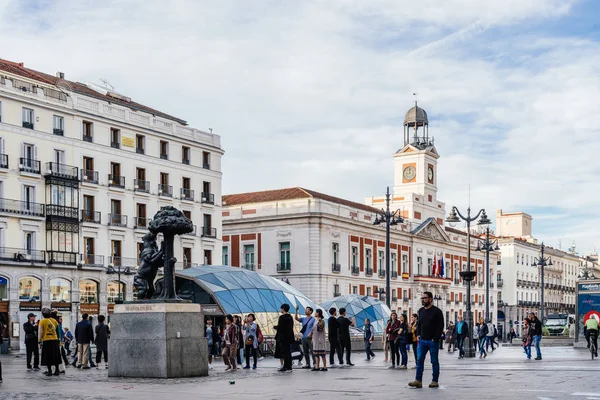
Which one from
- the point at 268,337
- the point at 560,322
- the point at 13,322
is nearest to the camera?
the point at 268,337

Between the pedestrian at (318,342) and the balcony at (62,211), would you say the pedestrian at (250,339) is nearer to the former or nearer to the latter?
the pedestrian at (318,342)

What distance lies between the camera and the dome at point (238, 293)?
39.3m

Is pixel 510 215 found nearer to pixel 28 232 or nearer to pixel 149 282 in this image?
pixel 28 232

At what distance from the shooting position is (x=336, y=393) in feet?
49.2

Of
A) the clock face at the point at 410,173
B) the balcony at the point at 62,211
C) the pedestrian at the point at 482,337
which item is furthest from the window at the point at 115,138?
the clock face at the point at 410,173

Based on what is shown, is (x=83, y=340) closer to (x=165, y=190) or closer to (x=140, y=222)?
(x=140, y=222)

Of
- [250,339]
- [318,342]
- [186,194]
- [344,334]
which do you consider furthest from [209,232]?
[318,342]

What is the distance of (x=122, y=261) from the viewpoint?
59688 mm

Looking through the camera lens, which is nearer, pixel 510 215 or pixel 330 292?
pixel 330 292

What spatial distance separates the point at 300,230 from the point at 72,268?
2197cm

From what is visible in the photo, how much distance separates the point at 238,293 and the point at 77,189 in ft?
66.7

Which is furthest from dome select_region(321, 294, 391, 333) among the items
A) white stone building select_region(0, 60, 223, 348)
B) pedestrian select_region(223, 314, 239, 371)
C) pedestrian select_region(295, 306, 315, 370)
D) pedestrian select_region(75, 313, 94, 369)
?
pedestrian select_region(223, 314, 239, 371)

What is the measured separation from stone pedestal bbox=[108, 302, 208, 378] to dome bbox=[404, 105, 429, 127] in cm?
7754

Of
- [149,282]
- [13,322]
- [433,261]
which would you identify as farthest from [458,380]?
[433,261]
